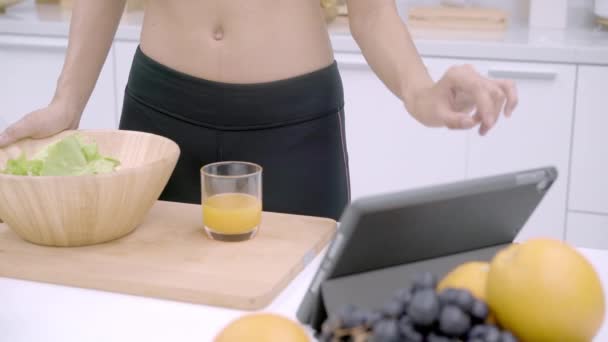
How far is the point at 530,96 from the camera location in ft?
7.59

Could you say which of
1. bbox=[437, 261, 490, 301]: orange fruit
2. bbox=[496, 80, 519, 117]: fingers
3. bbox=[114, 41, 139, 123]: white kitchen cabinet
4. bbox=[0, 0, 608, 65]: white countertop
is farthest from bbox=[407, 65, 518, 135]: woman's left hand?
bbox=[114, 41, 139, 123]: white kitchen cabinet

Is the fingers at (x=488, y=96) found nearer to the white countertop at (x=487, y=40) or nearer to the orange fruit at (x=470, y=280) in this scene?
the orange fruit at (x=470, y=280)

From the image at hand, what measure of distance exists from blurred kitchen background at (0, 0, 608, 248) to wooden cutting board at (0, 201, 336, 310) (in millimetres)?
1320

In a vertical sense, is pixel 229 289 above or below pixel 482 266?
below

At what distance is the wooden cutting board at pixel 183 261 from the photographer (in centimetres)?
93

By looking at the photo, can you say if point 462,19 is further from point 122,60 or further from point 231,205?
point 231,205

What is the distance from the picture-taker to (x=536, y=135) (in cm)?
235

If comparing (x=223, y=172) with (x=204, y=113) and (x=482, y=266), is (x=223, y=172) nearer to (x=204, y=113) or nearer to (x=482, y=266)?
(x=204, y=113)

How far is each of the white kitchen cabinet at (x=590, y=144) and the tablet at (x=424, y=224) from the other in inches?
60.1

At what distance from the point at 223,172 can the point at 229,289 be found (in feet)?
0.82

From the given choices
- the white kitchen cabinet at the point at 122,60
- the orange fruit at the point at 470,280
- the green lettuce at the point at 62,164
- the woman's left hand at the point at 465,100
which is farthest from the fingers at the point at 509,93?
the white kitchen cabinet at the point at 122,60

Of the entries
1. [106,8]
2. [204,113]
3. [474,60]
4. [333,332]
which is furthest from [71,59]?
[474,60]

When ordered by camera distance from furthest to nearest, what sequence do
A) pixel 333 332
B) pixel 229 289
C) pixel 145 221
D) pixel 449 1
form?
pixel 449 1 < pixel 145 221 < pixel 229 289 < pixel 333 332

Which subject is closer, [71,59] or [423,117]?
[423,117]
